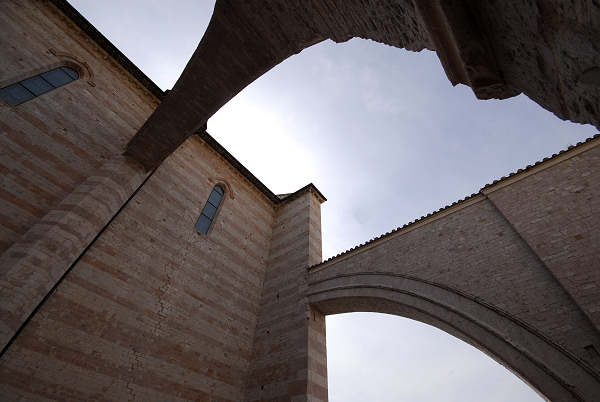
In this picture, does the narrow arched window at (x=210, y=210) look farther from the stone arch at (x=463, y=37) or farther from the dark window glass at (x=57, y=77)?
the stone arch at (x=463, y=37)

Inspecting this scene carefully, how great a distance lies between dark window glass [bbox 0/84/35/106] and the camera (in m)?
5.46

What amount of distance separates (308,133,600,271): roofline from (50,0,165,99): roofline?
270 inches

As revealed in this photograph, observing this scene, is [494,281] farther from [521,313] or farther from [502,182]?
[502,182]

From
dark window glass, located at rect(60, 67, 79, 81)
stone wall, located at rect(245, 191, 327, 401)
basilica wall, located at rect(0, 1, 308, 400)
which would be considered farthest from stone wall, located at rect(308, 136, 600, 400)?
dark window glass, located at rect(60, 67, 79, 81)

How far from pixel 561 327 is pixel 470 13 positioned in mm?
4670

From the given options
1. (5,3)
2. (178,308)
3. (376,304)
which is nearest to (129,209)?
(178,308)

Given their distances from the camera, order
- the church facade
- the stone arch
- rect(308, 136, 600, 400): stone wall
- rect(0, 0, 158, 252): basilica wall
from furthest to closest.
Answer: rect(0, 0, 158, 252): basilica wall
the church facade
rect(308, 136, 600, 400): stone wall
the stone arch

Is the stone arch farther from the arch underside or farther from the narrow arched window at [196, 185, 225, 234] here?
the narrow arched window at [196, 185, 225, 234]

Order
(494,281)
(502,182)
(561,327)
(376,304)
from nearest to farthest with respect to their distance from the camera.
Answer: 1. (561,327)
2. (494,281)
3. (502,182)
4. (376,304)

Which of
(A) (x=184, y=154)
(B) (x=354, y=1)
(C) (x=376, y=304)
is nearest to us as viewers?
→ (B) (x=354, y=1)

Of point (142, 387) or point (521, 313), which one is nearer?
point (521, 313)

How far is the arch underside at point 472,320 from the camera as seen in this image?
12.4 feet

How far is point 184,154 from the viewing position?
8484 millimetres

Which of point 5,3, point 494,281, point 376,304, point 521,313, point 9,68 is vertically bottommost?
point 521,313
